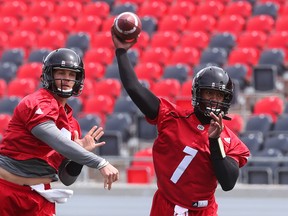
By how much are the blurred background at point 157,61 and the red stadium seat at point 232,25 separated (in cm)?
2

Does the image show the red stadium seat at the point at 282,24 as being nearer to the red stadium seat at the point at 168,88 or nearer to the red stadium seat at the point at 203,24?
the red stadium seat at the point at 203,24

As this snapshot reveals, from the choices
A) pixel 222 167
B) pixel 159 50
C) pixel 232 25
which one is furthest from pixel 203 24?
pixel 222 167

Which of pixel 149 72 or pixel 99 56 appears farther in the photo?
pixel 99 56

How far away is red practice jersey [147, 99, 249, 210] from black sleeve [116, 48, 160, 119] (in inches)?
2.5

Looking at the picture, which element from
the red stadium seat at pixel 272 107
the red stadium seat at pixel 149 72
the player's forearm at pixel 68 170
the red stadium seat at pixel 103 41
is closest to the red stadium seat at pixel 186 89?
the red stadium seat at pixel 149 72

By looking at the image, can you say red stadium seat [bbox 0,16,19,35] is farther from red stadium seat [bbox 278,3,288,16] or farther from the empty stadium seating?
red stadium seat [bbox 278,3,288,16]

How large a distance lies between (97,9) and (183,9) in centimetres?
168

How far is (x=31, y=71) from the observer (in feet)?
46.5

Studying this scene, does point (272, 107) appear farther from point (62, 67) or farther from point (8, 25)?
point (62, 67)

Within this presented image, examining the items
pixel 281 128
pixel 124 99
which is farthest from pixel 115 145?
pixel 281 128

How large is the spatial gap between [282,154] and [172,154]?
19.1 ft

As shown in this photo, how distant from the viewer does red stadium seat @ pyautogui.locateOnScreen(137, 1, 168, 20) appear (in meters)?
15.5

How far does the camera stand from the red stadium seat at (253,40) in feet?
45.0

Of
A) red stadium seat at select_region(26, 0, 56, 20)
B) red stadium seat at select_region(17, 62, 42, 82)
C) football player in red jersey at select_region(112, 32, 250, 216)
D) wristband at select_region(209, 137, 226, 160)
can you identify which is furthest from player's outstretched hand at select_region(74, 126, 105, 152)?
red stadium seat at select_region(26, 0, 56, 20)
